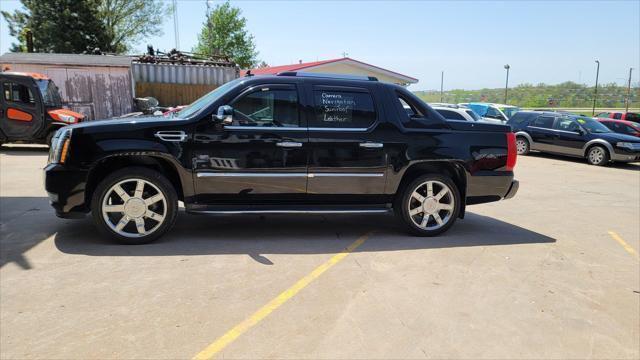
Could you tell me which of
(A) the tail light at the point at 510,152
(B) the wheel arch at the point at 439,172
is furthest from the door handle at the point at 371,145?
(A) the tail light at the point at 510,152

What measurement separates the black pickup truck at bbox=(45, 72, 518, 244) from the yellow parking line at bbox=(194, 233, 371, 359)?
85 cm

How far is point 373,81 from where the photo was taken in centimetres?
590

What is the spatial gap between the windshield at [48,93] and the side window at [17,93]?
0.99ft

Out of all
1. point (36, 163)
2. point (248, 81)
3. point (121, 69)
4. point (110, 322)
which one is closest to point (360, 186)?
point (248, 81)

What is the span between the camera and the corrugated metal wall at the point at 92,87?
1827cm

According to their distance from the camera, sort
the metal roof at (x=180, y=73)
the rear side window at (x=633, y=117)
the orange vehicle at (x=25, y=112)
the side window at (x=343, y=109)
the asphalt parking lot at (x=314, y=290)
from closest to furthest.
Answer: the asphalt parking lot at (x=314, y=290) → the side window at (x=343, y=109) → the orange vehicle at (x=25, y=112) → the metal roof at (x=180, y=73) → the rear side window at (x=633, y=117)

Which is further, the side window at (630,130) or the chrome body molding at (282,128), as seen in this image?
the side window at (630,130)

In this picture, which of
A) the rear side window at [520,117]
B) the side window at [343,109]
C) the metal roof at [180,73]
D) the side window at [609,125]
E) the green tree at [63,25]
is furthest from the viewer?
the green tree at [63,25]

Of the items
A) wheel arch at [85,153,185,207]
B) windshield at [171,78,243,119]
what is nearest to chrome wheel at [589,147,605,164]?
windshield at [171,78,243,119]

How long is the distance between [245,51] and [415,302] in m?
49.3

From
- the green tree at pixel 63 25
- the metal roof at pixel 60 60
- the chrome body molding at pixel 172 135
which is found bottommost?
the chrome body molding at pixel 172 135

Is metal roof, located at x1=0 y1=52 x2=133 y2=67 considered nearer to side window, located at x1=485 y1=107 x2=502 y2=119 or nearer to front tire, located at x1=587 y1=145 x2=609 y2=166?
side window, located at x1=485 y1=107 x2=502 y2=119

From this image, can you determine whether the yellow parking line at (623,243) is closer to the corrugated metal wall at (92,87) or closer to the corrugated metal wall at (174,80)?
the corrugated metal wall at (92,87)

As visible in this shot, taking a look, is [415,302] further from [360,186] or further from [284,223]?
[284,223]
